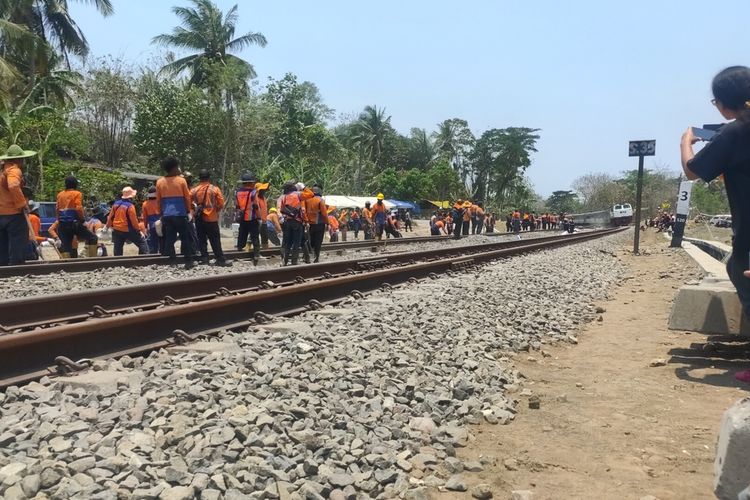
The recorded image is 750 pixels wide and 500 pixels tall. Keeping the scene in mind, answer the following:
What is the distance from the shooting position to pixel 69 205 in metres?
10.9

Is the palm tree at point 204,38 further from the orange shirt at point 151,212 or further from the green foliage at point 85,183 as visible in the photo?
the orange shirt at point 151,212

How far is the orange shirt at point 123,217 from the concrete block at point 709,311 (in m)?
9.54

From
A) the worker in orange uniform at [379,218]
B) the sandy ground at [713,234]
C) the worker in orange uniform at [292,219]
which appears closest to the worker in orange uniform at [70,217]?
the worker in orange uniform at [292,219]

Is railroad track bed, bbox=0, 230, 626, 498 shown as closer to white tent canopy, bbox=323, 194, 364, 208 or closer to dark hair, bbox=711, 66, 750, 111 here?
dark hair, bbox=711, 66, 750, 111

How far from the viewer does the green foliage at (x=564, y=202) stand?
126 meters

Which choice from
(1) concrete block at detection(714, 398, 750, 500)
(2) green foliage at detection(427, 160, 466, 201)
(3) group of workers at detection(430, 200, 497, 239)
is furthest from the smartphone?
(2) green foliage at detection(427, 160, 466, 201)

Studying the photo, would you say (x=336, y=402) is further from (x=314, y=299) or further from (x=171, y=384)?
(x=314, y=299)

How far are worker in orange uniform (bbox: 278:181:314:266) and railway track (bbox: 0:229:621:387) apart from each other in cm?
211

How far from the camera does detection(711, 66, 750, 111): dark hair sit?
365 centimetres

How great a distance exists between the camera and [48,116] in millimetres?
28453

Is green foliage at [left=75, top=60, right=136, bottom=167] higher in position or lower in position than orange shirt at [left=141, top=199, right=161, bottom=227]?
higher

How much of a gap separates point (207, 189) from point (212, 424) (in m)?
8.30

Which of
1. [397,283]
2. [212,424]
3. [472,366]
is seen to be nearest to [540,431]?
[472,366]

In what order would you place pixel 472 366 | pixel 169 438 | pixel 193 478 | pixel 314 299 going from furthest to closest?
pixel 314 299 < pixel 472 366 < pixel 169 438 < pixel 193 478
